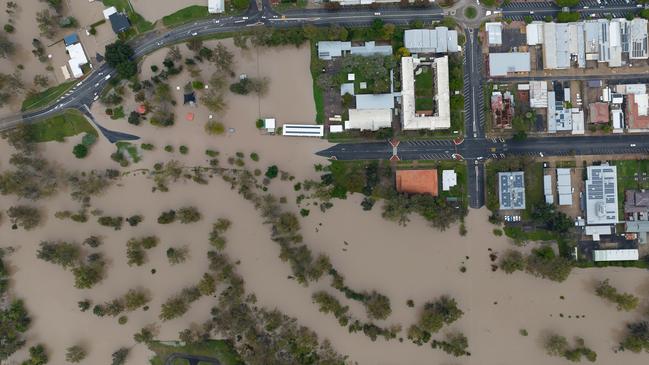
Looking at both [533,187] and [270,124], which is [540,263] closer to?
[533,187]

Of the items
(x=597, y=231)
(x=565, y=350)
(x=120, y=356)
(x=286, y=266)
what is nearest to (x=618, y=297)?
(x=597, y=231)

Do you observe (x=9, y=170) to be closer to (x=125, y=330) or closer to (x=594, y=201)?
(x=125, y=330)

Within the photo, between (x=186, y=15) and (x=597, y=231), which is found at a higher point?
(x=186, y=15)

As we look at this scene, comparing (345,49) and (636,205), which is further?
(345,49)

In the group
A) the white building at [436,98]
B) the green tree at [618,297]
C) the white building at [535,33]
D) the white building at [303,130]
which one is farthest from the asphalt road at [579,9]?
the green tree at [618,297]

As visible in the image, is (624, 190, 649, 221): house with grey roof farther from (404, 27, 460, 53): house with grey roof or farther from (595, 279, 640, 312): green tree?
(404, 27, 460, 53): house with grey roof

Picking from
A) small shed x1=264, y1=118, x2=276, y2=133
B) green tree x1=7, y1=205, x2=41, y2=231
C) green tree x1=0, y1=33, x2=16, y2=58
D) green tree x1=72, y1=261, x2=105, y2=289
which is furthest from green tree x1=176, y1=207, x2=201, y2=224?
green tree x1=0, y1=33, x2=16, y2=58
